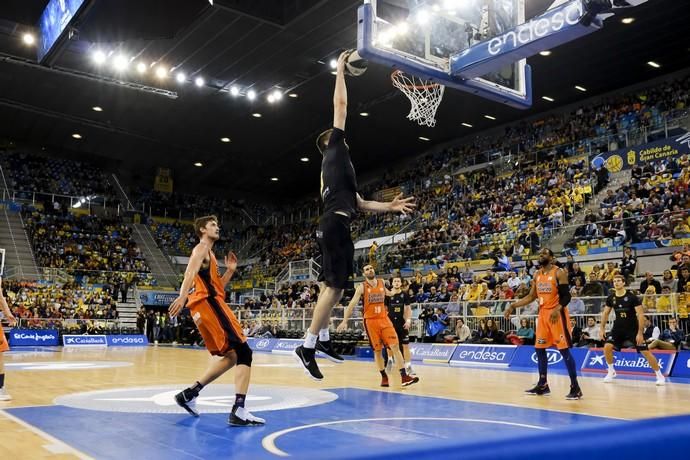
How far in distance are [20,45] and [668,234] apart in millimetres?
23642

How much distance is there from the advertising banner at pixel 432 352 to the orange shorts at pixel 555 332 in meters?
8.21

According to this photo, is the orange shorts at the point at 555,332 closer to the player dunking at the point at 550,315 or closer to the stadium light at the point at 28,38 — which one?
the player dunking at the point at 550,315

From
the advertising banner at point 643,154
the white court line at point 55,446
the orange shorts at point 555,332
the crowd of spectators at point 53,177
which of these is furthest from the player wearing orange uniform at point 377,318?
the crowd of spectators at point 53,177

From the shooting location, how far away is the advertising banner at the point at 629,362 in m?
13.1

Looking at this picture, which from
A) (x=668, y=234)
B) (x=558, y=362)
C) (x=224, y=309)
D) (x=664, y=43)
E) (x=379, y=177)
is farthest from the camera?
(x=379, y=177)

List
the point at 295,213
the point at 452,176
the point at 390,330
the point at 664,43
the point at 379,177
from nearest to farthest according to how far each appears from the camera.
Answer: the point at 390,330 < the point at 664,43 < the point at 452,176 < the point at 379,177 < the point at 295,213

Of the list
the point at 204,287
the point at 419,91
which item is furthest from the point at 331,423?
the point at 419,91

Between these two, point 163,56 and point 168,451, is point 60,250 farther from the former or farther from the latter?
point 168,451

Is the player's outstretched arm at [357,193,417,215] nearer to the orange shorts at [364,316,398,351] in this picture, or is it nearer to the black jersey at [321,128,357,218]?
the black jersey at [321,128,357,218]

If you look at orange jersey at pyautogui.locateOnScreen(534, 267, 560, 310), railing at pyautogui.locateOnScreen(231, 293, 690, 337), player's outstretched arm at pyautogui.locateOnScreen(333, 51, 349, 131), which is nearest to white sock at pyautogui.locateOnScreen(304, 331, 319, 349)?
player's outstretched arm at pyautogui.locateOnScreen(333, 51, 349, 131)

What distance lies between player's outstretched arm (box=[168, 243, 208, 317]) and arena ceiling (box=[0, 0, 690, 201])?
29.9 feet

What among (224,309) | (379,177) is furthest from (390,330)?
(379,177)

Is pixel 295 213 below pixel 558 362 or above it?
above

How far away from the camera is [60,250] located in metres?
33.2
